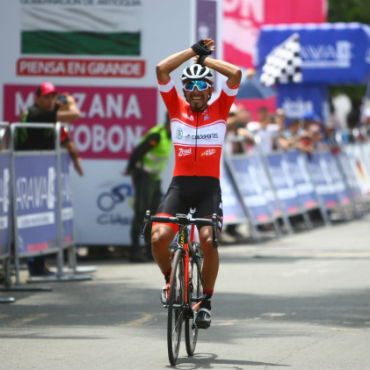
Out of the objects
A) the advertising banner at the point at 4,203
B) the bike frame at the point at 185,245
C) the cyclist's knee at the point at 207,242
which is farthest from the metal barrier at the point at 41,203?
the bike frame at the point at 185,245

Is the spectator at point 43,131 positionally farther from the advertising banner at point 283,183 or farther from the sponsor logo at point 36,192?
the advertising banner at point 283,183

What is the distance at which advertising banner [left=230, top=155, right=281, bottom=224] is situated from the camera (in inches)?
703

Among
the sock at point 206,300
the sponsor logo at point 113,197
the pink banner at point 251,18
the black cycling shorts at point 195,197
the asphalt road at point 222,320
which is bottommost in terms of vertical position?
the asphalt road at point 222,320

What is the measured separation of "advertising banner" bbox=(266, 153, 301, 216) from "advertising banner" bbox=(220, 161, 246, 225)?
1.61m

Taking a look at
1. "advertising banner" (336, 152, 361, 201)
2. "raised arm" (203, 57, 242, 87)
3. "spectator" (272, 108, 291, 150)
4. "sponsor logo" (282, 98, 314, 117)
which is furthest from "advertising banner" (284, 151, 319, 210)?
"raised arm" (203, 57, 242, 87)

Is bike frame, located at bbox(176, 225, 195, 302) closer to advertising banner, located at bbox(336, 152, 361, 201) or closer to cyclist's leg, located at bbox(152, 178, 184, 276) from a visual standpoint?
cyclist's leg, located at bbox(152, 178, 184, 276)

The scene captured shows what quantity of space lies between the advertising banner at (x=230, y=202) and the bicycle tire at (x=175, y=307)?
9.54 meters

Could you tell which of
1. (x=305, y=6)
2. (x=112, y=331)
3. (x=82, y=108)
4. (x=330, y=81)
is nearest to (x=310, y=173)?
(x=330, y=81)

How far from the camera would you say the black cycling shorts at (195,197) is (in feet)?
26.3

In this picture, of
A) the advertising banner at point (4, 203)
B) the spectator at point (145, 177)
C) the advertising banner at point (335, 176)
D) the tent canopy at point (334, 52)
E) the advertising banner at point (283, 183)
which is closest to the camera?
the advertising banner at point (4, 203)

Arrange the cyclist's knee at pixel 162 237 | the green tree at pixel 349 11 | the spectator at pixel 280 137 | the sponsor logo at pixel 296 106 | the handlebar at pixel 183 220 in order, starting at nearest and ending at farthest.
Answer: the handlebar at pixel 183 220, the cyclist's knee at pixel 162 237, the spectator at pixel 280 137, the sponsor logo at pixel 296 106, the green tree at pixel 349 11

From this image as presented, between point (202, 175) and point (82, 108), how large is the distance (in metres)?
7.26

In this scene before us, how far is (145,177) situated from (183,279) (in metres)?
7.01

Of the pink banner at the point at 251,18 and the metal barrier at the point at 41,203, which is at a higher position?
the pink banner at the point at 251,18
